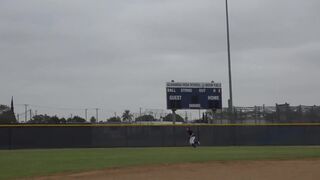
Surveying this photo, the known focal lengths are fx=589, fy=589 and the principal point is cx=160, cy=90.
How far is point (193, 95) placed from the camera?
50594 mm

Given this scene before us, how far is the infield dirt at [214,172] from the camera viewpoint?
18.9 meters

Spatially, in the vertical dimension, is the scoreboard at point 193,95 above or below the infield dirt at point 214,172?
above

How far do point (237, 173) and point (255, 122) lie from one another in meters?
33.7

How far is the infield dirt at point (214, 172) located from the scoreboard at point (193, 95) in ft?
86.0

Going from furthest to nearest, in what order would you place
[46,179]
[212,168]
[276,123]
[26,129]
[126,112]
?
1. [126,112]
2. [276,123]
3. [26,129]
4. [212,168]
5. [46,179]

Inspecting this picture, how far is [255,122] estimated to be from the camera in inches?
2105

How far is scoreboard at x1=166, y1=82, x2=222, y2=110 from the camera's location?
50250mm

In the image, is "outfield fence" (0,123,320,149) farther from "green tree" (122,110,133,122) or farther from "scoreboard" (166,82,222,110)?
"green tree" (122,110,133,122)

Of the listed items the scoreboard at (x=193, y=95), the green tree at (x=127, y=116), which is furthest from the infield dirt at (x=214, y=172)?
the green tree at (x=127, y=116)

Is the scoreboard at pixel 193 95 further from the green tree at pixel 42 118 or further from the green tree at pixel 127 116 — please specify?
the green tree at pixel 42 118

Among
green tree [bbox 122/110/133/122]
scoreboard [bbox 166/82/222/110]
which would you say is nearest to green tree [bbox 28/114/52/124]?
green tree [bbox 122/110/133/122]

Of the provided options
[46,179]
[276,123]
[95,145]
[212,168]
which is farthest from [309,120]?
[46,179]

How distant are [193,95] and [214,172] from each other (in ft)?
98.8

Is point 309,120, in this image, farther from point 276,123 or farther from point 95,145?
point 95,145
